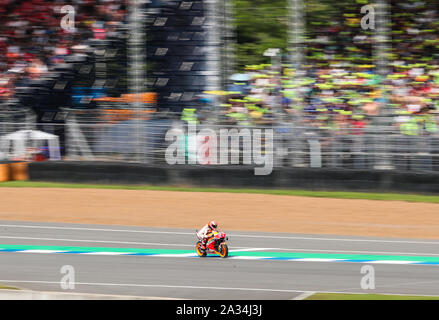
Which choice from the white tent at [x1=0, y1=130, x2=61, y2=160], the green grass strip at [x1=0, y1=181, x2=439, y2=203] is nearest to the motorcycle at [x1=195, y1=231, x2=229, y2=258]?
the green grass strip at [x1=0, y1=181, x2=439, y2=203]

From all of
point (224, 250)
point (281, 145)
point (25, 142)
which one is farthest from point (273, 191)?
point (224, 250)

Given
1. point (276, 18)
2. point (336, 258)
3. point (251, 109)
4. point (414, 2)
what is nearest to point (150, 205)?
point (251, 109)

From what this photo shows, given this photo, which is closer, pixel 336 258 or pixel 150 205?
pixel 336 258

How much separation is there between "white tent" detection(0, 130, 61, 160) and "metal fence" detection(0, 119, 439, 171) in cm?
9

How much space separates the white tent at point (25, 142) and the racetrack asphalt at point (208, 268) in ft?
16.1

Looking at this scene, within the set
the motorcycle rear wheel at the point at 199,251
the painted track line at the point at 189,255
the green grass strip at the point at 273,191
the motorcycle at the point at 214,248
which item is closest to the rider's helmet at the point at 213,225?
the motorcycle at the point at 214,248

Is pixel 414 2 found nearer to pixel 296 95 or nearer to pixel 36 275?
pixel 296 95

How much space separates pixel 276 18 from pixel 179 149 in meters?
9.27

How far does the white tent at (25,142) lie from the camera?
664 inches

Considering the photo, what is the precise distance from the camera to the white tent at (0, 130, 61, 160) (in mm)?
16875

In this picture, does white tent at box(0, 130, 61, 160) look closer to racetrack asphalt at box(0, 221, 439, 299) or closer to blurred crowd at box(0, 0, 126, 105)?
blurred crowd at box(0, 0, 126, 105)

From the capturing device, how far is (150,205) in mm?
14414

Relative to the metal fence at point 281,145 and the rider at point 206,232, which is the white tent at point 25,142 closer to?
the metal fence at point 281,145

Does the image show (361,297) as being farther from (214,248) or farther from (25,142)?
(25,142)
